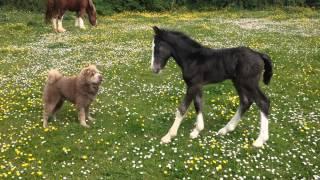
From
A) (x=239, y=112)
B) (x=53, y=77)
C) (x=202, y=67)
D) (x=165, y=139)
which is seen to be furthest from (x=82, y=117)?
(x=239, y=112)

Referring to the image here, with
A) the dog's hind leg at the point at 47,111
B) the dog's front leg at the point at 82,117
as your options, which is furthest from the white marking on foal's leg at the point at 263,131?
the dog's hind leg at the point at 47,111

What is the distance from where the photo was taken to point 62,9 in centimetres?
3681

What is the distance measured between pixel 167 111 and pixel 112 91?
12.7 ft

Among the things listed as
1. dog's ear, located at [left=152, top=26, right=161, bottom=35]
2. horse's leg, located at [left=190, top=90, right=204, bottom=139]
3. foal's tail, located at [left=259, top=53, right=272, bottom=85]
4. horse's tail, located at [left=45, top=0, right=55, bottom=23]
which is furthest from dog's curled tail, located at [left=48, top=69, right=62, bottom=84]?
horse's tail, located at [left=45, top=0, right=55, bottom=23]

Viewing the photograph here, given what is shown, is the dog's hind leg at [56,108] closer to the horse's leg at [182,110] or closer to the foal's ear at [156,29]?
the horse's leg at [182,110]

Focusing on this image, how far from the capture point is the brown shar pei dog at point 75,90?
1391 centimetres

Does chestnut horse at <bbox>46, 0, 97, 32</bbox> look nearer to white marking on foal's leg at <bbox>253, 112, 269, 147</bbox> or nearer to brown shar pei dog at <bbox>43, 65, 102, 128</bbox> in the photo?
brown shar pei dog at <bbox>43, 65, 102, 128</bbox>

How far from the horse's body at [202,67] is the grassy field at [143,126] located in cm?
89

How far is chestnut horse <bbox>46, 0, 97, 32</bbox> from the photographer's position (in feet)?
119

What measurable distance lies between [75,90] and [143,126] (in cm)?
268

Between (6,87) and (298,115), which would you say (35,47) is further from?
(298,115)

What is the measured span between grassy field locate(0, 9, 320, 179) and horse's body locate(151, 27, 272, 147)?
89 cm

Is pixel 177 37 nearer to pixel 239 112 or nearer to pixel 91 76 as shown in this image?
pixel 91 76

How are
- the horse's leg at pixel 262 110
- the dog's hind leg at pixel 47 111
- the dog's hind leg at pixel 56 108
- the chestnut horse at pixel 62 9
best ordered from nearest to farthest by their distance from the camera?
1. the horse's leg at pixel 262 110
2. the dog's hind leg at pixel 47 111
3. the dog's hind leg at pixel 56 108
4. the chestnut horse at pixel 62 9
